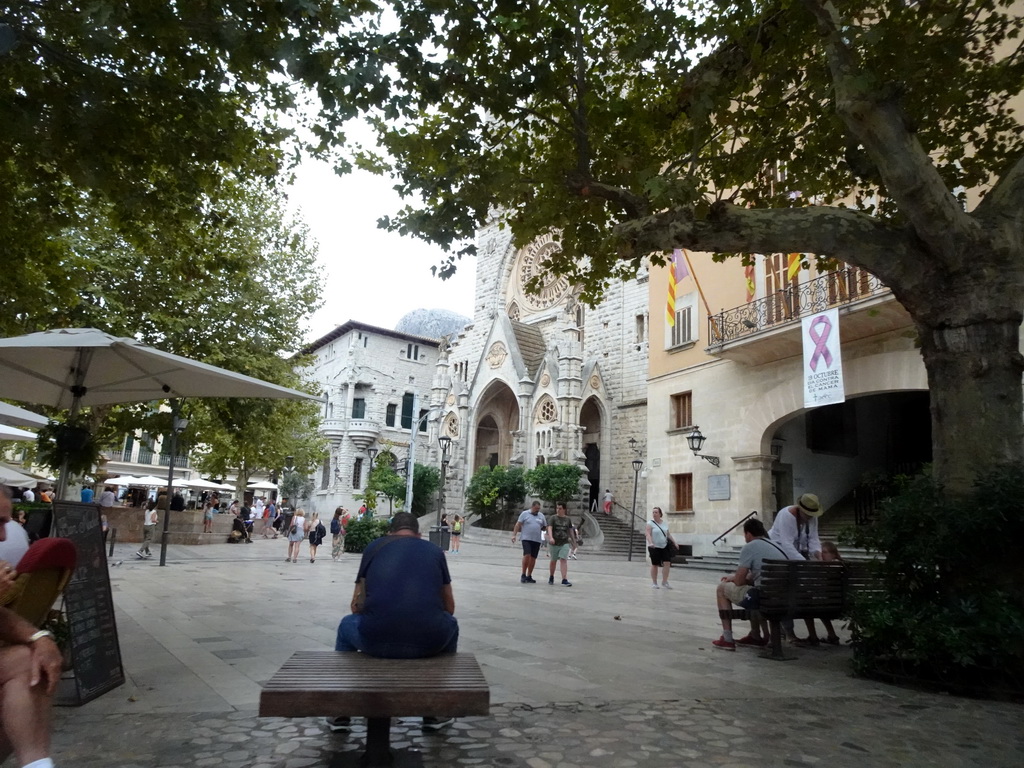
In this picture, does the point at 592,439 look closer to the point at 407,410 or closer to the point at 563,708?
the point at 407,410

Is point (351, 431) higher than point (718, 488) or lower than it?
higher

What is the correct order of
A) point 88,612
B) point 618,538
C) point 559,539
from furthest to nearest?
point 618,538
point 559,539
point 88,612

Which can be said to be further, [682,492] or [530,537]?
[682,492]

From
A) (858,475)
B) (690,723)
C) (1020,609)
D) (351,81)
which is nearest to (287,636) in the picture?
(690,723)

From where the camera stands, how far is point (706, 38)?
8.55 m

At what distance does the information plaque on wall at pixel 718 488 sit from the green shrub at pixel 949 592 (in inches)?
562

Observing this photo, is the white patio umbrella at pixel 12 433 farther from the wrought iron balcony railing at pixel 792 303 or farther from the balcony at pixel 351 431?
the balcony at pixel 351 431

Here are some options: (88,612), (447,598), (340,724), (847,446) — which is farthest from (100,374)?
(847,446)

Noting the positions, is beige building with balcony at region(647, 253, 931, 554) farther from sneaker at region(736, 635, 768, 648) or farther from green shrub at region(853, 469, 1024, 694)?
green shrub at region(853, 469, 1024, 694)

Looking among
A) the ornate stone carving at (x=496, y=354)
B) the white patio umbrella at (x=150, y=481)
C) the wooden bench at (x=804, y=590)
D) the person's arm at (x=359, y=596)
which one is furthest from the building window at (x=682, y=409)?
the white patio umbrella at (x=150, y=481)

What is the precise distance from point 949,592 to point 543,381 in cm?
2924

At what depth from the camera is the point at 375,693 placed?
116 inches

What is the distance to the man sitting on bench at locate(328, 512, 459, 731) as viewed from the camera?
3.73m

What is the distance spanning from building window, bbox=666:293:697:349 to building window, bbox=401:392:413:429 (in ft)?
108
